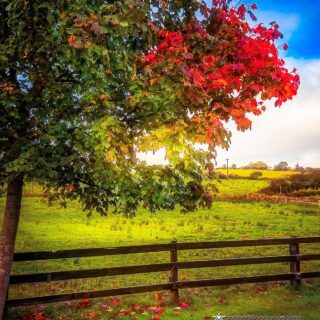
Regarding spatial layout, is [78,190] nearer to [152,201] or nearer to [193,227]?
[152,201]

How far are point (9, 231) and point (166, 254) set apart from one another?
1138 centimetres

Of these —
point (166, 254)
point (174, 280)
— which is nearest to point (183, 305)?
point (174, 280)

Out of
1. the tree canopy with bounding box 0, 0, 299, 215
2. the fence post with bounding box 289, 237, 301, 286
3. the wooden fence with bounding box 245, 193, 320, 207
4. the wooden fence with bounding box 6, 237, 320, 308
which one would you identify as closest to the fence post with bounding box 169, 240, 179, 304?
the wooden fence with bounding box 6, 237, 320, 308

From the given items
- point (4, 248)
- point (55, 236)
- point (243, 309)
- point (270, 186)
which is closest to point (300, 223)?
point (55, 236)

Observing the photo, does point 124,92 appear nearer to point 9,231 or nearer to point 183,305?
point 9,231

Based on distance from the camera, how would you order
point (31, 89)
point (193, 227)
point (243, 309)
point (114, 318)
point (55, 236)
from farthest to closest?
point (193, 227), point (55, 236), point (243, 309), point (114, 318), point (31, 89)

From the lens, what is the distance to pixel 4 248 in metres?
7.23

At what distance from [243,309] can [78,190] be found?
4.73 metres

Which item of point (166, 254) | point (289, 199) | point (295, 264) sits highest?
point (289, 199)

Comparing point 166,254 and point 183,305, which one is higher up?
point 183,305

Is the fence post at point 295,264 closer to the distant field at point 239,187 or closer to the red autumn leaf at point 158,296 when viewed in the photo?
the red autumn leaf at point 158,296

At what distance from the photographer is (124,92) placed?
6320 mm

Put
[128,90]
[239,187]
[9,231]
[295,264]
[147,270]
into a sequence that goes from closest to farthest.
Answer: [128,90] < [9,231] < [147,270] < [295,264] < [239,187]

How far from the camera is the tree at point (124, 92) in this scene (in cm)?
468
